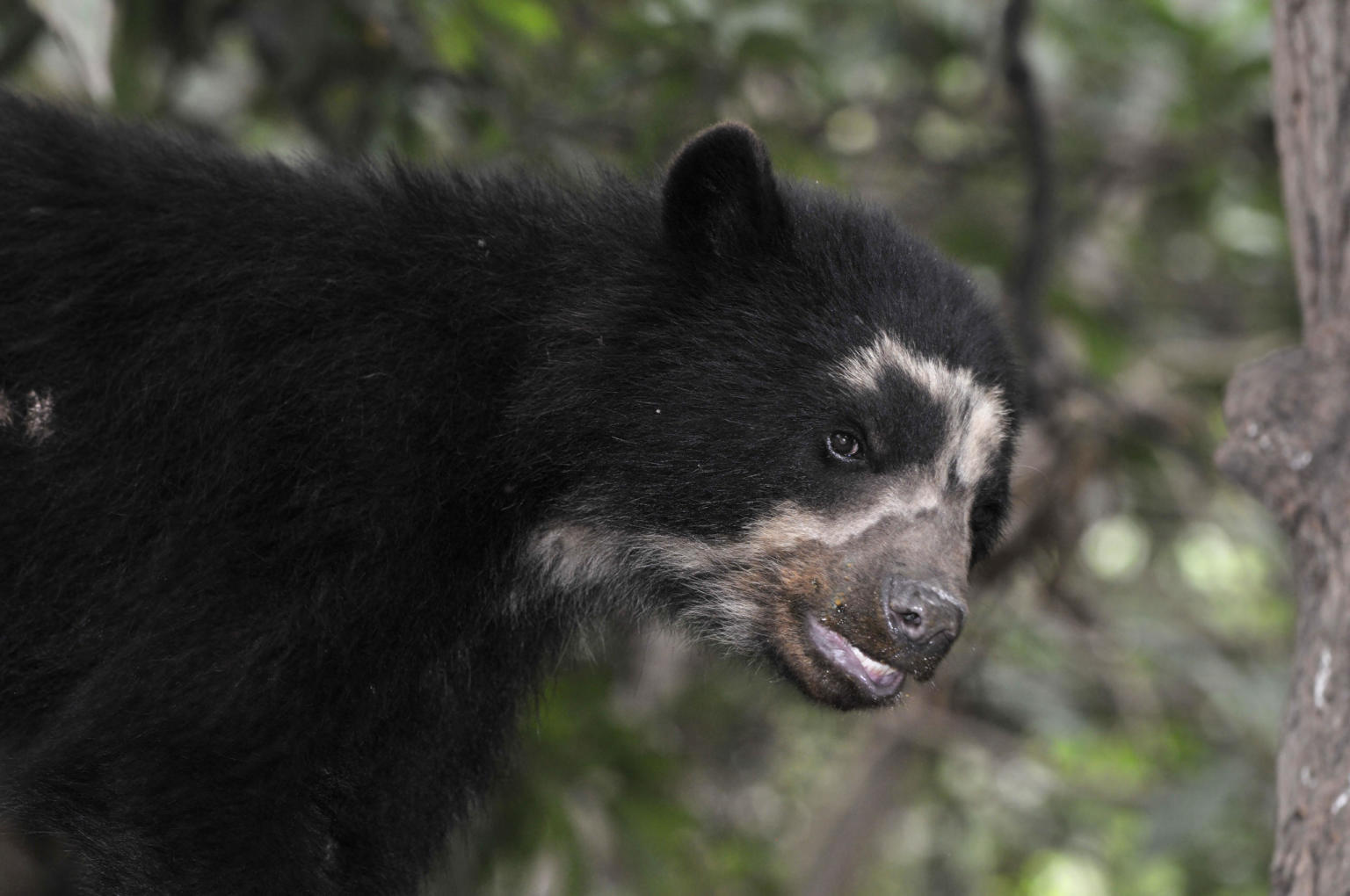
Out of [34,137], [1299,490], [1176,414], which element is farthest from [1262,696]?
[34,137]

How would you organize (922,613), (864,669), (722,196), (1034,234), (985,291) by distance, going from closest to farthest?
(922,613)
(864,669)
(722,196)
(985,291)
(1034,234)

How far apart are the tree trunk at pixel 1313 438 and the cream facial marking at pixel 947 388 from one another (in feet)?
1.51

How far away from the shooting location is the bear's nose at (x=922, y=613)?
8.54 ft

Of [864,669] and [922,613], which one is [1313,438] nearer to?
[922,613]

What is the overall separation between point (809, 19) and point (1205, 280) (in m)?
2.56

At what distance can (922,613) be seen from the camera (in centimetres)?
260

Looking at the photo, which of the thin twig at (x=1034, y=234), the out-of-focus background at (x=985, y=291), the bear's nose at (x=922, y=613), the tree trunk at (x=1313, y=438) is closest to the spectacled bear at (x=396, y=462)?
the bear's nose at (x=922, y=613)

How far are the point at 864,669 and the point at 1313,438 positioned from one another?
92 centimetres

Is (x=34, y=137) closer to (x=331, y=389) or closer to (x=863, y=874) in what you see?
(x=331, y=389)

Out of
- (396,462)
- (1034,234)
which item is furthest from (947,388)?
(1034,234)

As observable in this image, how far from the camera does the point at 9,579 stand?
2.61 meters

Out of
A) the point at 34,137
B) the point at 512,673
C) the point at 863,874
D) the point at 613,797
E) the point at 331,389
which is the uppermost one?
the point at 34,137

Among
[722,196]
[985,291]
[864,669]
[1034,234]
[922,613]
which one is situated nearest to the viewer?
[922,613]

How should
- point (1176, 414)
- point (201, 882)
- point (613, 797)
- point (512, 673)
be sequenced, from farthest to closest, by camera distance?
point (1176, 414) → point (613, 797) → point (512, 673) → point (201, 882)
